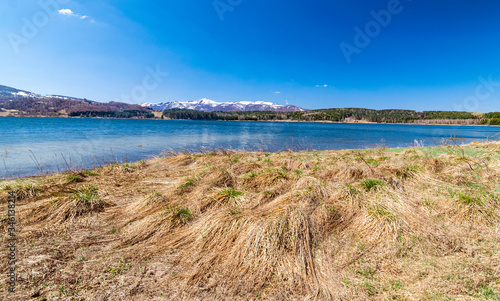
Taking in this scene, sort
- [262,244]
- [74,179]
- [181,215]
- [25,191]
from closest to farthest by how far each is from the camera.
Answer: [262,244] < [181,215] < [25,191] < [74,179]

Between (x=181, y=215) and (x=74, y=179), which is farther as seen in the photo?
(x=74, y=179)

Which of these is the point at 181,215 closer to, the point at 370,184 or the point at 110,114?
the point at 370,184

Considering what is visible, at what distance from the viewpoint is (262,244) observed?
3.66 m

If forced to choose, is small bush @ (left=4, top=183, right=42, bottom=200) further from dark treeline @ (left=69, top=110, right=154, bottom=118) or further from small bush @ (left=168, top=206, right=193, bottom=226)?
dark treeline @ (left=69, top=110, right=154, bottom=118)

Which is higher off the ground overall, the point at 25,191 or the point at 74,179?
the point at 25,191

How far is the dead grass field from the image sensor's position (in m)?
2.90

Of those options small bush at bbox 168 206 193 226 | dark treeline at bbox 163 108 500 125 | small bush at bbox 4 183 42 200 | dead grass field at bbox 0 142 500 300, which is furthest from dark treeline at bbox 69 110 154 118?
small bush at bbox 168 206 193 226

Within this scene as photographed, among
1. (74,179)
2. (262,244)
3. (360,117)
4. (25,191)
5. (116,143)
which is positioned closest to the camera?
(262,244)

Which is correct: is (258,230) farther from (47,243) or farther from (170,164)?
(170,164)

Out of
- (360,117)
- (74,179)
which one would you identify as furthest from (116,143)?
(360,117)

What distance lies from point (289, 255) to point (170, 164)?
8995mm

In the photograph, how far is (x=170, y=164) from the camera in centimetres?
1101

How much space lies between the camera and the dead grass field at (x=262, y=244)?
2896 millimetres

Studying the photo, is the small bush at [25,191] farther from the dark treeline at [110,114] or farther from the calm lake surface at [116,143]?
the dark treeline at [110,114]
